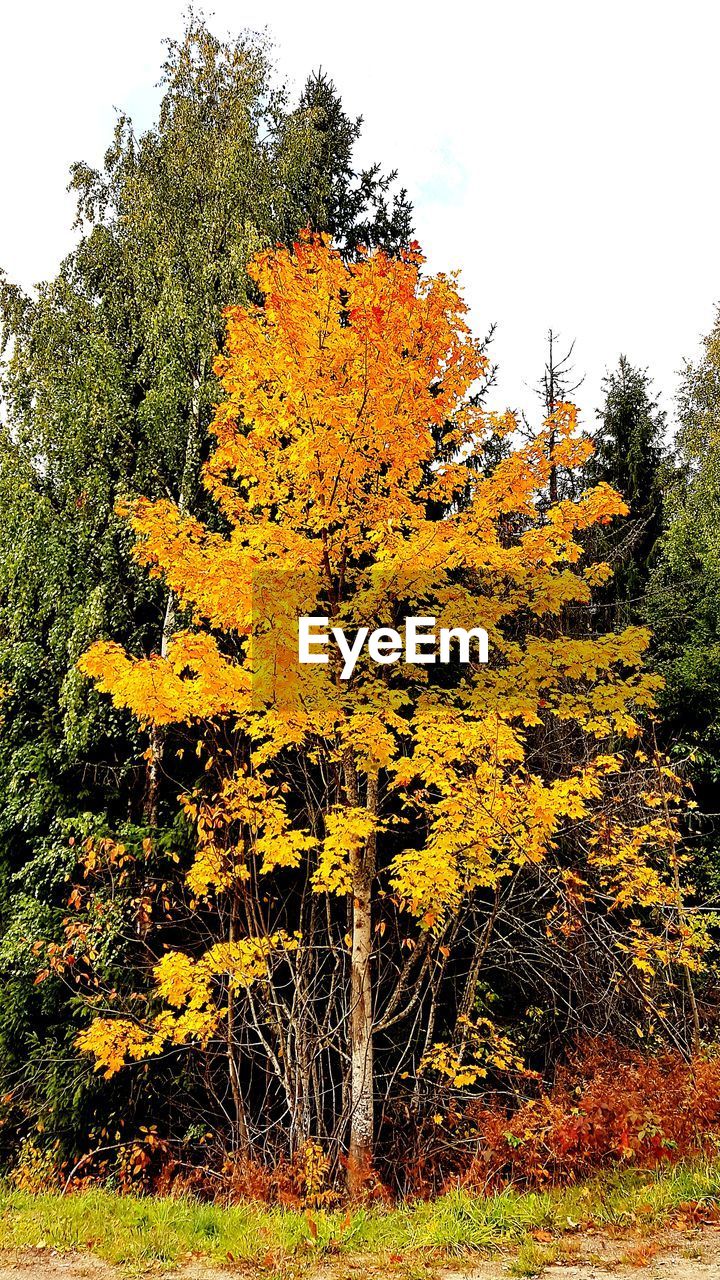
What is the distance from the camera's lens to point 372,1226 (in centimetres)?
432

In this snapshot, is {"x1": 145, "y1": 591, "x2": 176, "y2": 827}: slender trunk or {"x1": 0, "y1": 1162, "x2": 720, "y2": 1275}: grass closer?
{"x1": 0, "y1": 1162, "x2": 720, "y2": 1275}: grass

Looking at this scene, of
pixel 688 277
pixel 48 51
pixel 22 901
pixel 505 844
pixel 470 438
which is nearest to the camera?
pixel 505 844

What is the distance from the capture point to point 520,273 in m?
14.3

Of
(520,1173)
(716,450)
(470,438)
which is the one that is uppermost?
(716,450)

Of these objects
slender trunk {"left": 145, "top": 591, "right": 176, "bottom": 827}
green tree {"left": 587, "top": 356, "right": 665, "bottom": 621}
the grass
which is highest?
green tree {"left": 587, "top": 356, "right": 665, "bottom": 621}

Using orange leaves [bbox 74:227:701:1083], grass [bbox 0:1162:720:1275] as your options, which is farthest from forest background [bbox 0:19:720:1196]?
orange leaves [bbox 74:227:701:1083]

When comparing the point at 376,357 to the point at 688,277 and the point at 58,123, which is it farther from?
the point at 688,277

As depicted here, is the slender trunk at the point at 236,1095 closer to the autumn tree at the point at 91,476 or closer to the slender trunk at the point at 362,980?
the slender trunk at the point at 362,980

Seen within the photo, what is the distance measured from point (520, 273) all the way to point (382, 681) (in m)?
11.7

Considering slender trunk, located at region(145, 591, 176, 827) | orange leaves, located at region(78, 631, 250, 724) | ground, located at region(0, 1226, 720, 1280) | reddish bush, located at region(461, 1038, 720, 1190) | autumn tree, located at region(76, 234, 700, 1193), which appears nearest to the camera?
ground, located at region(0, 1226, 720, 1280)

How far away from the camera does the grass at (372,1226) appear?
381 cm

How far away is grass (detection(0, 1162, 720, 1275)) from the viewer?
3811mm

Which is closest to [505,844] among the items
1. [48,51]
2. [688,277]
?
[48,51]

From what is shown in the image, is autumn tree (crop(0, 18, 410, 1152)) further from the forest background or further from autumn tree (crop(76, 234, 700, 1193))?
autumn tree (crop(76, 234, 700, 1193))
